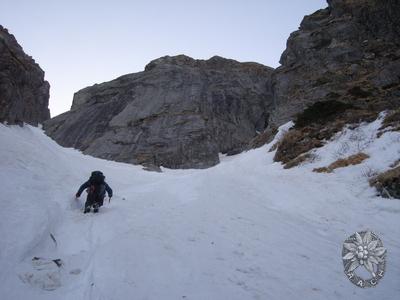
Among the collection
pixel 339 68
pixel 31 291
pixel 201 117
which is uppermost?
pixel 339 68

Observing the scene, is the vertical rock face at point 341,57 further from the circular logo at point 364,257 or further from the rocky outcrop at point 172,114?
the circular logo at point 364,257

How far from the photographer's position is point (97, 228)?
7.97 metres

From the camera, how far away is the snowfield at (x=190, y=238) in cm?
516

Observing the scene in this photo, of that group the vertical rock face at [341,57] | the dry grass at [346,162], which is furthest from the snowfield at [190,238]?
the vertical rock face at [341,57]

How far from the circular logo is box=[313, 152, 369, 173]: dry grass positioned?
6.77 m

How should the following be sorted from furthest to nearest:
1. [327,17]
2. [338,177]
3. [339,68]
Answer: [327,17], [339,68], [338,177]

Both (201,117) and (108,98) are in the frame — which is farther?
(108,98)

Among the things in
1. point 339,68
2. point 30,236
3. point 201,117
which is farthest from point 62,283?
point 201,117

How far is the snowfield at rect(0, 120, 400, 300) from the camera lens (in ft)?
16.9

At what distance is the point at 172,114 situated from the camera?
5644cm

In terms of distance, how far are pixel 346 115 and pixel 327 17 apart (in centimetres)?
3727

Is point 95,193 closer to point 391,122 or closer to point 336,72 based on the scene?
point 391,122

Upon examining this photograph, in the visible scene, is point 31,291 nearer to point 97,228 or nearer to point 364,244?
point 97,228

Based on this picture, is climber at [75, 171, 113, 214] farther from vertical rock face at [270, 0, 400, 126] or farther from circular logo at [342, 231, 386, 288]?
vertical rock face at [270, 0, 400, 126]
